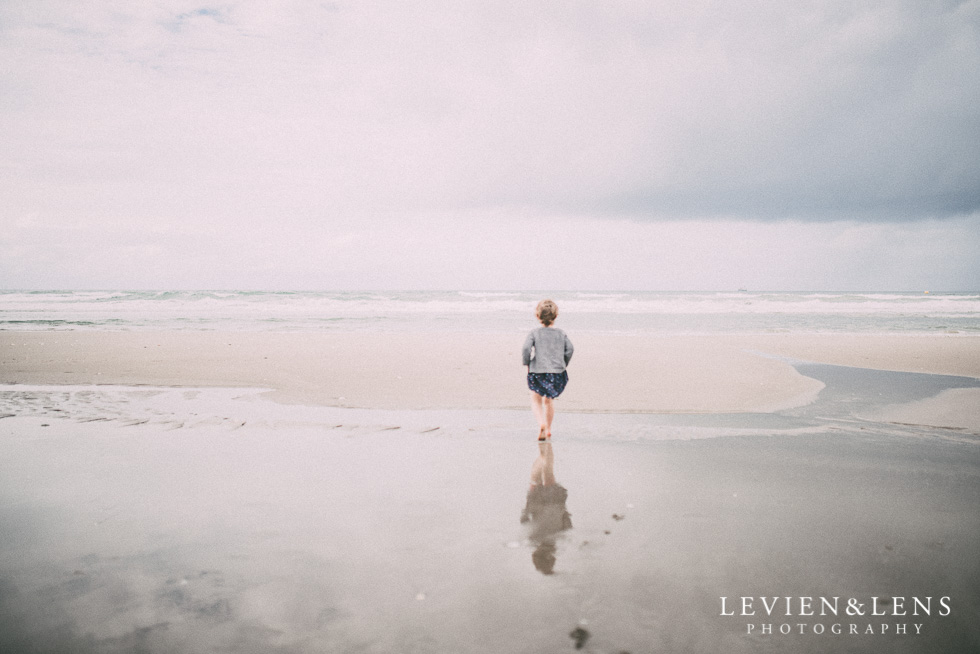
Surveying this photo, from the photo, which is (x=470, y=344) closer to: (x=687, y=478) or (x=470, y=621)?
(x=687, y=478)

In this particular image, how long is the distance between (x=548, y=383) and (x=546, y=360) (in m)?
0.31

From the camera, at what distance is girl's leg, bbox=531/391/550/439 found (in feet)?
21.8

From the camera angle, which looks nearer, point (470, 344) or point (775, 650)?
point (775, 650)

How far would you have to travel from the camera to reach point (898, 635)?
2.89 meters

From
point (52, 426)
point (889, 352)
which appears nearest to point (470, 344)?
point (52, 426)

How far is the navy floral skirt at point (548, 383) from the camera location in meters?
6.85

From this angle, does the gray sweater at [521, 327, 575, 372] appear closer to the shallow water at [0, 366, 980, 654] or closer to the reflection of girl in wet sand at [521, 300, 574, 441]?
the reflection of girl in wet sand at [521, 300, 574, 441]

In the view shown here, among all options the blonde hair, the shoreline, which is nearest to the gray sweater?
the blonde hair

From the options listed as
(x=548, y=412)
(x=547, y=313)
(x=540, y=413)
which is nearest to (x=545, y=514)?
(x=540, y=413)

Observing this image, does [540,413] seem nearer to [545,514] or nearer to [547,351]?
[547,351]

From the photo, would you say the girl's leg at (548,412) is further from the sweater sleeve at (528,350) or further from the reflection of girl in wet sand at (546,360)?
the sweater sleeve at (528,350)

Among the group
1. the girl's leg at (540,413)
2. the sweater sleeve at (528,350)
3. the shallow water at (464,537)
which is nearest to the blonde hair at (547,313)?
the sweater sleeve at (528,350)

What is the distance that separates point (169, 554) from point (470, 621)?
2301mm

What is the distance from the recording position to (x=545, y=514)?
437 centimetres
